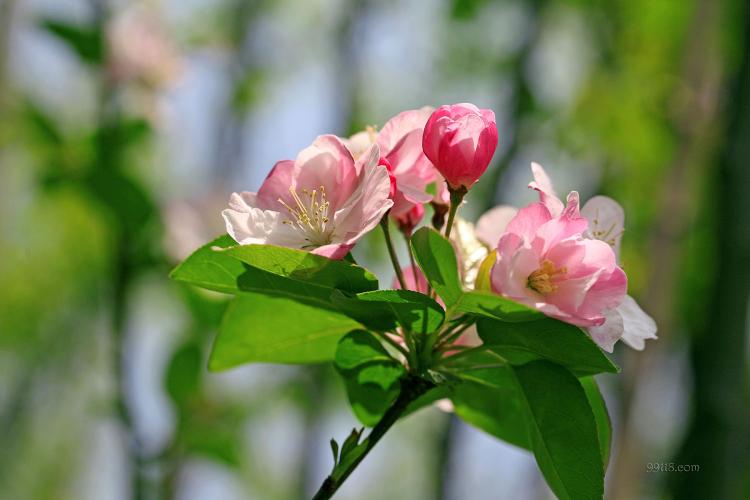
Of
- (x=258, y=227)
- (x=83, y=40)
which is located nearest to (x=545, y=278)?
(x=258, y=227)

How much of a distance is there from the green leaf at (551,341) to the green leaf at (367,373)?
6.1 inches

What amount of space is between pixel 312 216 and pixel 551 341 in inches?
13.3

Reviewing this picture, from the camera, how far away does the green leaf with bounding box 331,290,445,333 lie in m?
0.88

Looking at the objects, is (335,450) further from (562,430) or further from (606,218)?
(606,218)

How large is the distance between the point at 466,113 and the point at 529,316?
0.94ft

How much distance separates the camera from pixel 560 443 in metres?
0.94

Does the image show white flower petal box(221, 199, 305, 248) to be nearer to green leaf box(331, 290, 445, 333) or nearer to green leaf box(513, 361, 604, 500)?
green leaf box(331, 290, 445, 333)

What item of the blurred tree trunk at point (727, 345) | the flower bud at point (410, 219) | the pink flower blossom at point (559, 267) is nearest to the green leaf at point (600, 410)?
the pink flower blossom at point (559, 267)

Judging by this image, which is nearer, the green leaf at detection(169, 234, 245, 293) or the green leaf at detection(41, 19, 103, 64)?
the green leaf at detection(169, 234, 245, 293)

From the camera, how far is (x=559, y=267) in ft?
3.06

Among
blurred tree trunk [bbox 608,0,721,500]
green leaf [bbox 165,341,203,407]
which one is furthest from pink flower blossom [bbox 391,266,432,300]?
blurred tree trunk [bbox 608,0,721,500]

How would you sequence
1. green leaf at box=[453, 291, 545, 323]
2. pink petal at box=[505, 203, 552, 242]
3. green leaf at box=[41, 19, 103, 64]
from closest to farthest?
green leaf at box=[453, 291, 545, 323] < pink petal at box=[505, 203, 552, 242] < green leaf at box=[41, 19, 103, 64]

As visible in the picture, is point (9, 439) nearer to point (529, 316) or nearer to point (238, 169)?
point (238, 169)

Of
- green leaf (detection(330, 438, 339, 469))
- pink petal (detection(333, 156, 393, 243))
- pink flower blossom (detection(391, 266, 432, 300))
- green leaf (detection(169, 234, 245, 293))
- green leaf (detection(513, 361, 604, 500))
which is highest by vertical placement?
pink petal (detection(333, 156, 393, 243))
